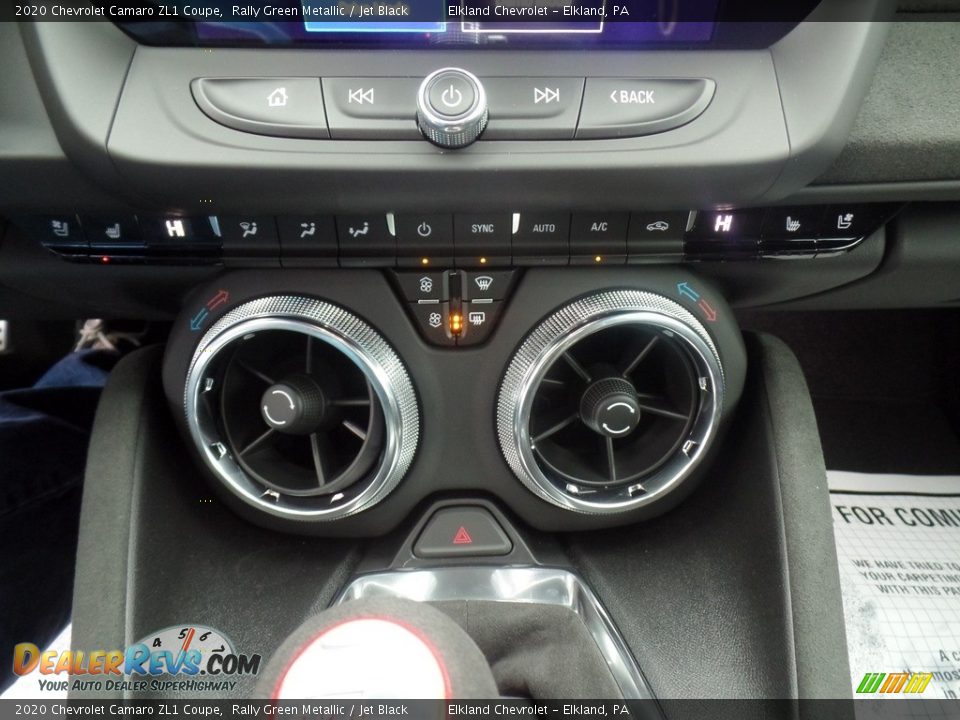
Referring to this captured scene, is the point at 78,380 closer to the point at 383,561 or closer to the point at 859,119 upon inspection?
the point at 383,561

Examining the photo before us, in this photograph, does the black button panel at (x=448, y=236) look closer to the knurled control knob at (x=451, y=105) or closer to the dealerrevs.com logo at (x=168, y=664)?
the knurled control knob at (x=451, y=105)

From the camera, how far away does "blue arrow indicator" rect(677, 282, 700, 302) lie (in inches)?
31.4

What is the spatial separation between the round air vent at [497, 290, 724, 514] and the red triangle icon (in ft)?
0.34

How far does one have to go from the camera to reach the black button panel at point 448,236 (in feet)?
2.35

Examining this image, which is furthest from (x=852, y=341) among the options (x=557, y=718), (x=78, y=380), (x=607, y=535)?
(x=78, y=380)

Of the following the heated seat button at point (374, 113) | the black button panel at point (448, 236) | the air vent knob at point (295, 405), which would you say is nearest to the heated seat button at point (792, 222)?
the black button panel at point (448, 236)

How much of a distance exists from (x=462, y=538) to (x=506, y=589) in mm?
81

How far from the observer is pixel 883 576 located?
104cm

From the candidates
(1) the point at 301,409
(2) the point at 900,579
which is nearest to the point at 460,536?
(1) the point at 301,409

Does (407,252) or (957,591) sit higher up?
(407,252)

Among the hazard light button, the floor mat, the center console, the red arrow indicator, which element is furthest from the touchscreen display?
the floor mat

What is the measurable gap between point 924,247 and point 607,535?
51 cm

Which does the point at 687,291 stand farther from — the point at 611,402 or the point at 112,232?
the point at 112,232

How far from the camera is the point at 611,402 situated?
75 centimetres
